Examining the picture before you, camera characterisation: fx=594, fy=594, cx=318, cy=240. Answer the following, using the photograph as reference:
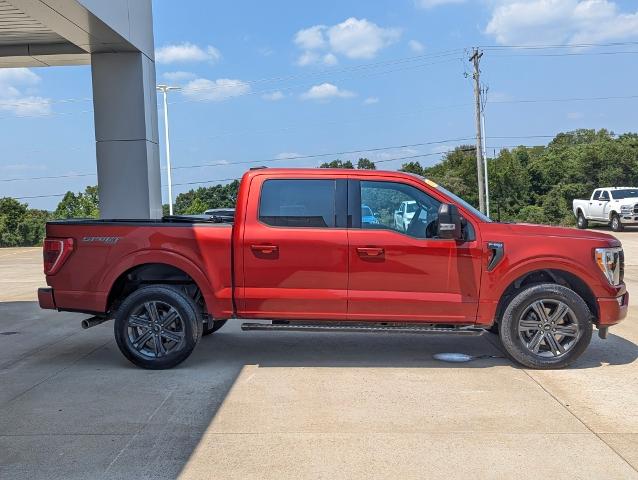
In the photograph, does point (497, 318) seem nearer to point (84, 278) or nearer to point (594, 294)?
point (594, 294)

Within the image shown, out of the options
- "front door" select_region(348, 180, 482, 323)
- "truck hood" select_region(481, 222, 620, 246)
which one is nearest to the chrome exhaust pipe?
"front door" select_region(348, 180, 482, 323)

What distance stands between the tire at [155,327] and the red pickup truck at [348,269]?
0.01m

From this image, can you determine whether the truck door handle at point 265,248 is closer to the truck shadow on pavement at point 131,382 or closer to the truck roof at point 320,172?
the truck roof at point 320,172

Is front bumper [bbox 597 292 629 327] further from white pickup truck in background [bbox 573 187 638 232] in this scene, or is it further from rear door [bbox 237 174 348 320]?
white pickup truck in background [bbox 573 187 638 232]

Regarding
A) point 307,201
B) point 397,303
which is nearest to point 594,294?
point 397,303

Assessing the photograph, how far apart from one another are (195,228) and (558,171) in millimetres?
53857

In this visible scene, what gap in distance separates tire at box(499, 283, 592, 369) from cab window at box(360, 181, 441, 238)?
3.75 feet

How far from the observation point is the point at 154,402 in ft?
16.7

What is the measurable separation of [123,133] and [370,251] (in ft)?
21.3

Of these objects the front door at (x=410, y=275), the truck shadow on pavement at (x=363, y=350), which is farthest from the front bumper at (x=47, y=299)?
the front door at (x=410, y=275)

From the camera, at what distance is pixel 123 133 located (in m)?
10.5

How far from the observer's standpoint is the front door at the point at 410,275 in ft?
19.1

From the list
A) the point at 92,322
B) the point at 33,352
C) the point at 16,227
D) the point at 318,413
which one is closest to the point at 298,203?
the point at 318,413

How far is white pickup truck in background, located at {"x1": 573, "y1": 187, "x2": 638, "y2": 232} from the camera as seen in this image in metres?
26.7
